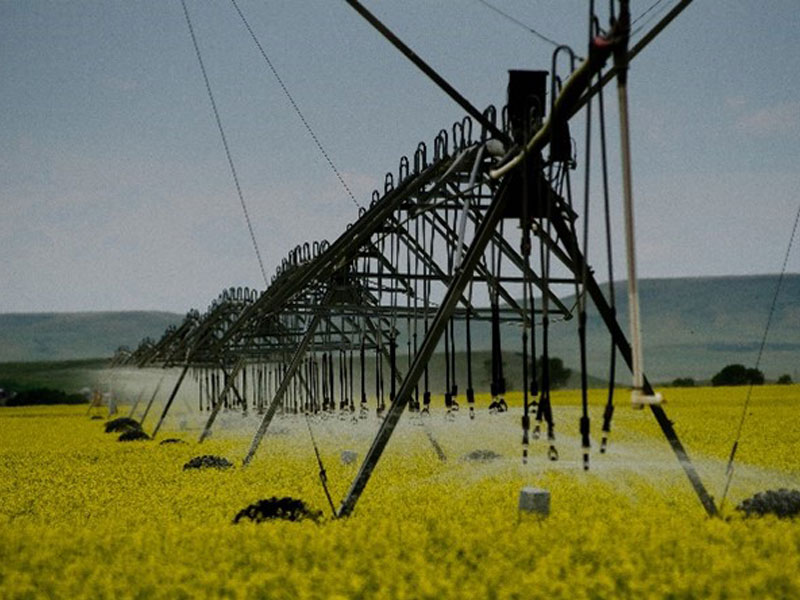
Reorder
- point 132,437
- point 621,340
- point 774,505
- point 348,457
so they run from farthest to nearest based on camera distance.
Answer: point 132,437
point 348,457
point 621,340
point 774,505

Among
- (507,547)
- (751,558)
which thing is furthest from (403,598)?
(751,558)

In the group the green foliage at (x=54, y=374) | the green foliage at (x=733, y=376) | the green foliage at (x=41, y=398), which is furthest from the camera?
the green foliage at (x=54, y=374)

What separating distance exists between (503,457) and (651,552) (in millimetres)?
12814

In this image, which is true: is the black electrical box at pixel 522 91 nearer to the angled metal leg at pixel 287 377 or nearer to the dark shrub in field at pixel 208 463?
the angled metal leg at pixel 287 377

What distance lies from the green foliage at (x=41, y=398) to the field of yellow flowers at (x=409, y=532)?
72.2 meters

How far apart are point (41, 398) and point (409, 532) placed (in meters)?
89.3

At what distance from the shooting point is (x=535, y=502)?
Answer: 1286 centimetres

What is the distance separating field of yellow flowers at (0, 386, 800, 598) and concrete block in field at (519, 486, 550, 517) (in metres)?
0.21

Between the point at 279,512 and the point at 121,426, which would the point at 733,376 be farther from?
the point at 279,512

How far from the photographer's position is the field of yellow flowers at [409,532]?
29.6 feet

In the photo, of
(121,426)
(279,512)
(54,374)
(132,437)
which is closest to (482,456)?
(279,512)

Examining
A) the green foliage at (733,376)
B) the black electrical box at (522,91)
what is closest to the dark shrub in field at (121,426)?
the black electrical box at (522,91)

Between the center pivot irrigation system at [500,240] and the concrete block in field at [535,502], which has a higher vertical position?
the center pivot irrigation system at [500,240]

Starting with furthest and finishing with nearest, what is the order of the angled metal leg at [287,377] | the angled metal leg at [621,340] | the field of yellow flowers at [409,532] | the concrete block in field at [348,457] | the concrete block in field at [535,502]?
the angled metal leg at [287,377] < the concrete block in field at [348,457] < the concrete block in field at [535,502] < the angled metal leg at [621,340] < the field of yellow flowers at [409,532]
